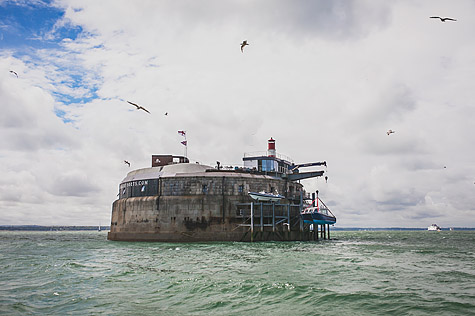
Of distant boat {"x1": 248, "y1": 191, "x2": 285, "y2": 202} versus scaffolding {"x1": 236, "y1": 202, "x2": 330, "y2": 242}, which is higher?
distant boat {"x1": 248, "y1": 191, "x2": 285, "y2": 202}

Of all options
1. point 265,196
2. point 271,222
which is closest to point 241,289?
point 265,196

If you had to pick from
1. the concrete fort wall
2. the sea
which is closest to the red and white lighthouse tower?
the concrete fort wall

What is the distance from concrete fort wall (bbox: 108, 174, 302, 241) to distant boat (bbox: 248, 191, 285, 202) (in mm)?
1337

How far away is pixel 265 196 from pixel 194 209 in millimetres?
9252

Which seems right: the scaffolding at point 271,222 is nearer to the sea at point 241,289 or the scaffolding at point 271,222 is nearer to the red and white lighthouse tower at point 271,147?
the red and white lighthouse tower at point 271,147

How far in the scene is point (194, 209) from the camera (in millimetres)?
48812

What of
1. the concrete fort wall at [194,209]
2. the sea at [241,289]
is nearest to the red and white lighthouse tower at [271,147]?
the concrete fort wall at [194,209]

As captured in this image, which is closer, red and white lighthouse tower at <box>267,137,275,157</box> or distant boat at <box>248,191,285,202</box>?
distant boat at <box>248,191,285,202</box>

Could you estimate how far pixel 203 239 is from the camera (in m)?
47.8

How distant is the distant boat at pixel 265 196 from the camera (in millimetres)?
48875

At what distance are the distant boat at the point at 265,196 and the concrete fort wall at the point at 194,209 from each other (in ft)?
4.39

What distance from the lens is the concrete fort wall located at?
48375mm

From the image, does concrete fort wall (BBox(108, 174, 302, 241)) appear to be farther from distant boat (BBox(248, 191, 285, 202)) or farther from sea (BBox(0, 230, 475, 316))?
sea (BBox(0, 230, 475, 316))

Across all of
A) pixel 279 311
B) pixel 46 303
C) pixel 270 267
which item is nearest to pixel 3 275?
pixel 46 303
